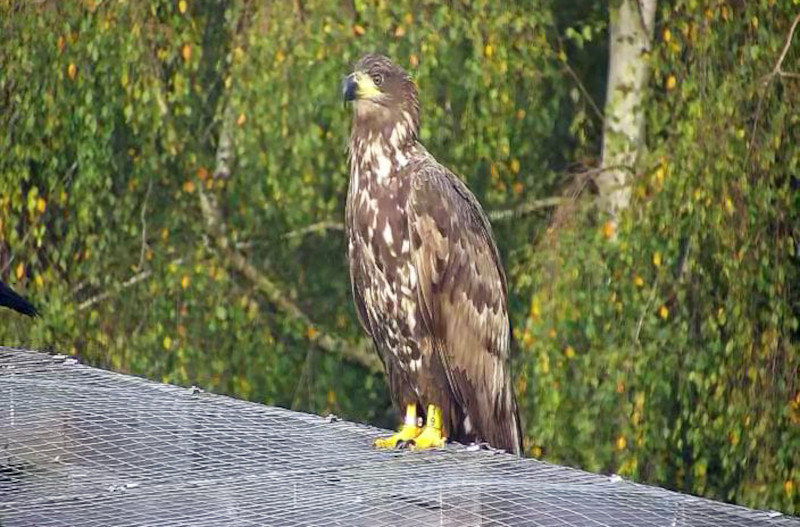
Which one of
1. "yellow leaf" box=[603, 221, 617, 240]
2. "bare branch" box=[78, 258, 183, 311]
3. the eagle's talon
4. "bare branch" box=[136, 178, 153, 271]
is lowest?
the eagle's talon

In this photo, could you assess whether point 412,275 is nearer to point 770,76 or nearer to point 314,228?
point 770,76

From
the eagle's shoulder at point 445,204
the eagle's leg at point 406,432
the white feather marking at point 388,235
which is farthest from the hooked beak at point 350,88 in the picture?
the eagle's leg at point 406,432

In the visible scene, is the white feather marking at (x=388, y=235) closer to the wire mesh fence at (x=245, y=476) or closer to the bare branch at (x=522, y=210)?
the wire mesh fence at (x=245, y=476)

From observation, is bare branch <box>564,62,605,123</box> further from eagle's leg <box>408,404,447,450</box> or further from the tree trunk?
eagle's leg <box>408,404,447,450</box>

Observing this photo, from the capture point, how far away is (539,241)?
775 centimetres

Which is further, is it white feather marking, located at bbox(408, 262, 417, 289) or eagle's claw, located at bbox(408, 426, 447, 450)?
white feather marking, located at bbox(408, 262, 417, 289)

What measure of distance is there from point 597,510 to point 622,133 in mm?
4077

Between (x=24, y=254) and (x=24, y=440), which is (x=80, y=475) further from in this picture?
(x=24, y=254)

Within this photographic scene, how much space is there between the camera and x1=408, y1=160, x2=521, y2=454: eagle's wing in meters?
5.37

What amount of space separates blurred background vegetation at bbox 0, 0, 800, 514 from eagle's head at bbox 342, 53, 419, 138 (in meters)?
1.81

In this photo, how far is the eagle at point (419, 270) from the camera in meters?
5.36

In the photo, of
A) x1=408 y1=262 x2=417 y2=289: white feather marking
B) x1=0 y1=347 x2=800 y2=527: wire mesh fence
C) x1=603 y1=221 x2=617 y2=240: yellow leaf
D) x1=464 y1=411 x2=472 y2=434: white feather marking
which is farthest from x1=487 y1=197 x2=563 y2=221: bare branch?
x1=0 y1=347 x2=800 y2=527: wire mesh fence

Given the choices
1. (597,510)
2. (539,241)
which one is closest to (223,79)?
(539,241)

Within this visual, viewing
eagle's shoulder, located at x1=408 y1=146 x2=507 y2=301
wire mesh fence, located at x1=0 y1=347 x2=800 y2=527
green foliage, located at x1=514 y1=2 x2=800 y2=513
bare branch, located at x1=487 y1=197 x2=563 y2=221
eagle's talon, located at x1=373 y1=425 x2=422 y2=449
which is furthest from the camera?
bare branch, located at x1=487 y1=197 x2=563 y2=221
